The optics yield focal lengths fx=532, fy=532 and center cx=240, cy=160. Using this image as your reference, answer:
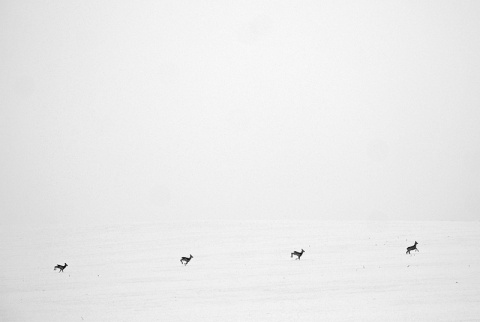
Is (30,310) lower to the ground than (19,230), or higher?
lower

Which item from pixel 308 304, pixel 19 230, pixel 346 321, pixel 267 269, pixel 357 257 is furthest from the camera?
pixel 19 230

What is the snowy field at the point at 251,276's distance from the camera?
19.6m

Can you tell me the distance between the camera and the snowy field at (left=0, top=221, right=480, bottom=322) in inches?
771

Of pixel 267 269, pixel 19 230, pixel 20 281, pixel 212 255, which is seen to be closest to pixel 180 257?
pixel 212 255

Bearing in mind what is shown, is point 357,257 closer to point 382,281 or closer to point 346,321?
point 382,281

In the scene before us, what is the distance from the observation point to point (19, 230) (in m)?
41.6

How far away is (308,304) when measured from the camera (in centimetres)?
1995

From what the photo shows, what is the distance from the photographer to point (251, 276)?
23984 millimetres

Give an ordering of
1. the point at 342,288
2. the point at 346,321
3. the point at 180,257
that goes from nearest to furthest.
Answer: the point at 346,321
the point at 342,288
the point at 180,257

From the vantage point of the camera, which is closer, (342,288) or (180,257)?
(342,288)

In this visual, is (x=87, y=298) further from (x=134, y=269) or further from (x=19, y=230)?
(x=19, y=230)

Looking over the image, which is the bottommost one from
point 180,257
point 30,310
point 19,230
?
point 30,310

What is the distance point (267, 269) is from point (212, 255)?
189 inches

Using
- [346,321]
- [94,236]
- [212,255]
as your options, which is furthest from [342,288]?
[94,236]
